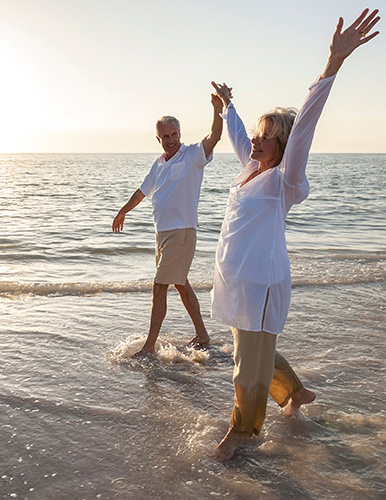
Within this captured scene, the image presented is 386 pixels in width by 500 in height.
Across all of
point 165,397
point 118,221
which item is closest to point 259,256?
point 165,397

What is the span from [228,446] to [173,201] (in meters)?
2.28

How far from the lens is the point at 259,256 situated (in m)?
2.94

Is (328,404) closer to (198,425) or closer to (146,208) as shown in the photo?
(198,425)

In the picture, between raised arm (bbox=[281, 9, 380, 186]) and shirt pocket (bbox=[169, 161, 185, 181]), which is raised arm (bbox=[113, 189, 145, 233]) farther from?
raised arm (bbox=[281, 9, 380, 186])

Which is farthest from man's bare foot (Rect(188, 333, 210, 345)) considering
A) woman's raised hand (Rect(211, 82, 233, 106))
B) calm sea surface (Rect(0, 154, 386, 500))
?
woman's raised hand (Rect(211, 82, 233, 106))

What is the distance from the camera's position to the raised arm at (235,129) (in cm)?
348

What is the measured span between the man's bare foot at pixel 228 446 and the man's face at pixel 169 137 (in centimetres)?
258

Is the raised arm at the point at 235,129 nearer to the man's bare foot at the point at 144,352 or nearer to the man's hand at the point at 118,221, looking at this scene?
the man's hand at the point at 118,221

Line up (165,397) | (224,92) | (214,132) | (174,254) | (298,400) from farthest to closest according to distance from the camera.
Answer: (174,254) → (214,132) → (165,397) → (224,92) → (298,400)

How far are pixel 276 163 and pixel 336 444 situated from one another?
71.7 inches

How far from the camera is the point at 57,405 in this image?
12.7 ft

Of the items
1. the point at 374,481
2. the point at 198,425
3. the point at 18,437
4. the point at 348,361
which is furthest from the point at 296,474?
the point at 348,361

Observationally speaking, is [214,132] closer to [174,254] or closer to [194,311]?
[174,254]

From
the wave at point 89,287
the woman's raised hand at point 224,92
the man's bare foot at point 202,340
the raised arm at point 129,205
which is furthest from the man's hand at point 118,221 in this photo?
the wave at point 89,287
